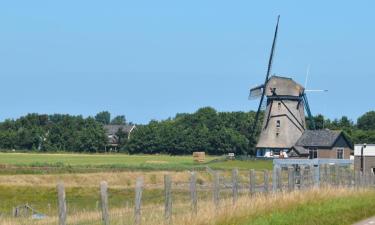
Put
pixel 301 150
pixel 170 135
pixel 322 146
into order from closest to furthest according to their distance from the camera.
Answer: pixel 322 146, pixel 301 150, pixel 170 135

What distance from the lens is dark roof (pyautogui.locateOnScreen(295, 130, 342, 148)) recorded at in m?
90.9

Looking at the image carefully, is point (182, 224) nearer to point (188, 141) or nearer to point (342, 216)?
point (342, 216)

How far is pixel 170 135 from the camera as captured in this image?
145 metres

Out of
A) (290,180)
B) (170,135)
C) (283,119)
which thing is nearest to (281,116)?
(283,119)

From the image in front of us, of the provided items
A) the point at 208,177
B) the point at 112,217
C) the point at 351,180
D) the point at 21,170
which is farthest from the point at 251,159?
the point at 112,217

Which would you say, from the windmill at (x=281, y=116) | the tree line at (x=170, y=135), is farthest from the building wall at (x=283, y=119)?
the tree line at (x=170, y=135)

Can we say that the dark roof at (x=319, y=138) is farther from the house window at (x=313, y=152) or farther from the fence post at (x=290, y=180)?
the fence post at (x=290, y=180)

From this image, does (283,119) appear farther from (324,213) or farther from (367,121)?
(367,121)

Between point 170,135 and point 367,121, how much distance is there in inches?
2467

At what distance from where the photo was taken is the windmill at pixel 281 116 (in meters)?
98.0

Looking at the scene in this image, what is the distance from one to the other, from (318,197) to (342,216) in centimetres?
424

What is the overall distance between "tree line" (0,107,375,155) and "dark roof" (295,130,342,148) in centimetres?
2504

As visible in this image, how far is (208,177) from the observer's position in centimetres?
7469

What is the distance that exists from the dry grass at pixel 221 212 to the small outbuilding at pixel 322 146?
64410 mm
